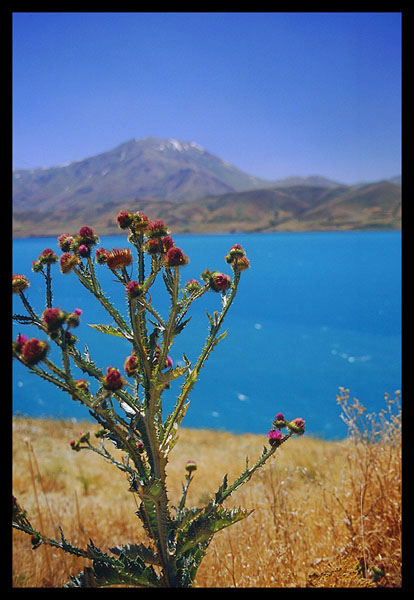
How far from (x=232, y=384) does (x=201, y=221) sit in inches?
1960

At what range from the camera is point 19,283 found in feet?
4.07

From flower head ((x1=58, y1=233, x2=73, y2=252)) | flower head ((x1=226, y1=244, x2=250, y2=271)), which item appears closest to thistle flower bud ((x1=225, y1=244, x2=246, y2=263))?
flower head ((x1=226, y1=244, x2=250, y2=271))

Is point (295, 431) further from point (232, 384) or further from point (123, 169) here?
point (123, 169)

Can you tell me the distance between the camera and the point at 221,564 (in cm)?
221

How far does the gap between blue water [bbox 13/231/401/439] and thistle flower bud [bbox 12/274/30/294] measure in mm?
36

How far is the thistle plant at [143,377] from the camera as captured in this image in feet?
3.86

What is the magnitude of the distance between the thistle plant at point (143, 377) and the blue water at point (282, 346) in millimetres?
92

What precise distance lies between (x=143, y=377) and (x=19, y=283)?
0.43 m

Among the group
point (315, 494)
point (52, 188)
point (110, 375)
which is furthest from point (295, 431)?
point (52, 188)

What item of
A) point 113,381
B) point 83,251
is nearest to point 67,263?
point 83,251

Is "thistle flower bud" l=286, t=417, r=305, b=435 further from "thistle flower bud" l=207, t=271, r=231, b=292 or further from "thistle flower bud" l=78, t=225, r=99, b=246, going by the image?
"thistle flower bud" l=78, t=225, r=99, b=246

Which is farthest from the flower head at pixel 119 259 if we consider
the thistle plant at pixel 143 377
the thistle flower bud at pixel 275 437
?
the thistle flower bud at pixel 275 437

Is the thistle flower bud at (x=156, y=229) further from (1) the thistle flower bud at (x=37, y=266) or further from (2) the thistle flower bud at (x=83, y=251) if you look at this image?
(1) the thistle flower bud at (x=37, y=266)

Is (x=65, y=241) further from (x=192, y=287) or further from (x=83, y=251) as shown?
(x=192, y=287)
